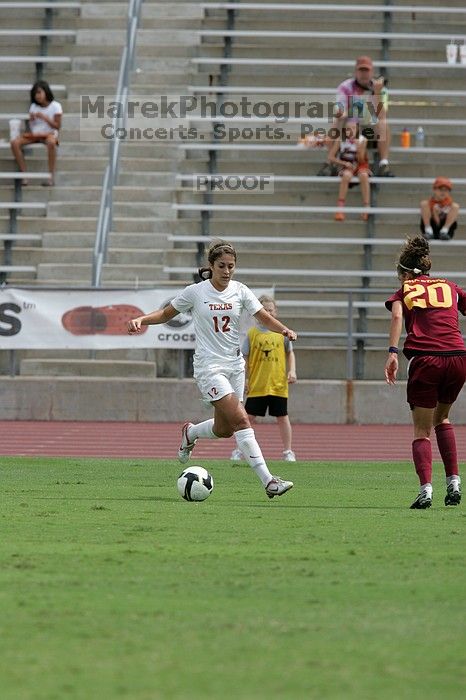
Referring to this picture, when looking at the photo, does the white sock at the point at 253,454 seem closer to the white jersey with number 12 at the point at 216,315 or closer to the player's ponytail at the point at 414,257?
the white jersey with number 12 at the point at 216,315

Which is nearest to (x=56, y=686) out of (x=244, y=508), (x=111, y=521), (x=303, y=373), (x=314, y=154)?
(x=111, y=521)

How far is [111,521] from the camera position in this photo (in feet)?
30.4

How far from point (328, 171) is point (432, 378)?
591 inches

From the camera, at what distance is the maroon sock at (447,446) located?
10570 mm

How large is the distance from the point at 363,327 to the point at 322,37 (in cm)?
773

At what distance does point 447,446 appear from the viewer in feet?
34.7

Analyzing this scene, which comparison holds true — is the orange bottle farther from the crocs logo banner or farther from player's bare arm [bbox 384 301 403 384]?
player's bare arm [bbox 384 301 403 384]

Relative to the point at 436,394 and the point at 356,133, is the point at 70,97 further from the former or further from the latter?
the point at 436,394

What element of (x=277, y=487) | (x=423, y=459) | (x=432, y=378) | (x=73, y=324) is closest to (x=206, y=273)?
(x=277, y=487)

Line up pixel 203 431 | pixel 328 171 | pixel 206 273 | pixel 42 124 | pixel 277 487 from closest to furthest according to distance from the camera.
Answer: pixel 277 487 < pixel 206 273 < pixel 203 431 < pixel 328 171 < pixel 42 124

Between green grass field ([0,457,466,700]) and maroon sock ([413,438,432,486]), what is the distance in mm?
247

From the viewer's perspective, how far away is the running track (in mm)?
16531

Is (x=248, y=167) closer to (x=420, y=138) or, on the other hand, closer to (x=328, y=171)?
(x=328, y=171)

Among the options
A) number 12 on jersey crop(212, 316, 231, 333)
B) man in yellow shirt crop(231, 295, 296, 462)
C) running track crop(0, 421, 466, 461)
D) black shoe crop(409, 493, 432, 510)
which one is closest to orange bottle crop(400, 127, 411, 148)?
running track crop(0, 421, 466, 461)
